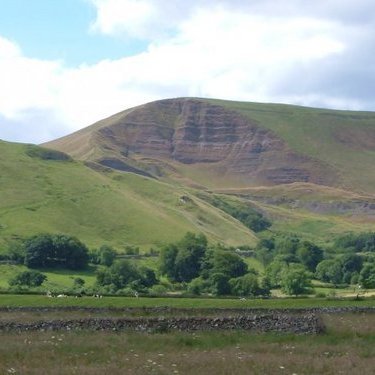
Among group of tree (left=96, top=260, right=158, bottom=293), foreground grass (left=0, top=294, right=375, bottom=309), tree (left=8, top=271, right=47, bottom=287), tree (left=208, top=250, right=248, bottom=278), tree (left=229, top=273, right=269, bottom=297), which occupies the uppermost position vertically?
foreground grass (left=0, top=294, right=375, bottom=309)

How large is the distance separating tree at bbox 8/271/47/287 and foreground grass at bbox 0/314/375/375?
99.9m

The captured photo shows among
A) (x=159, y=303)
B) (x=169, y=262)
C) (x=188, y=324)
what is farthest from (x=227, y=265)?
(x=188, y=324)

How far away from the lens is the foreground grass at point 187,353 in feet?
75.7

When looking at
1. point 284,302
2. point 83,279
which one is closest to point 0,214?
point 83,279

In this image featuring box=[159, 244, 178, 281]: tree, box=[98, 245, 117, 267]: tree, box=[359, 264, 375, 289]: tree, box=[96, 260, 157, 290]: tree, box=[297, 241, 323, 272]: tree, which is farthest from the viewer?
box=[297, 241, 323, 272]: tree

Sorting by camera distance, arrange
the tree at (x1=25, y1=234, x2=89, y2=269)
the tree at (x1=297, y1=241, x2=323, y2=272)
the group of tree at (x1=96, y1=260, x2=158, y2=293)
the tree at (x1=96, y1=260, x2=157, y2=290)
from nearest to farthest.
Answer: the group of tree at (x1=96, y1=260, x2=158, y2=293)
the tree at (x1=96, y1=260, x2=157, y2=290)
the tree at (x1=25, y1=234, x2=89, y2=269)
the tree at (x1=297, y1=241, x2=323, y2=272)

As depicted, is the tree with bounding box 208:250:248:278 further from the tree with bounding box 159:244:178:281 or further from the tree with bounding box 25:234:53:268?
the tree with bounding box 25:234:53:268

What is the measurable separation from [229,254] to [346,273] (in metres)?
28.0

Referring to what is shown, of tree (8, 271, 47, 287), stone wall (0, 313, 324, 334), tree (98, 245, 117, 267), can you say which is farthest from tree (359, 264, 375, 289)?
stone wall (0, 313, 324, 334)

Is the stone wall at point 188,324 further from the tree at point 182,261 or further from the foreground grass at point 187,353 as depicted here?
the tree at point 182,261

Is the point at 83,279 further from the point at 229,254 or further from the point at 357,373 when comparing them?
the point at 357,373

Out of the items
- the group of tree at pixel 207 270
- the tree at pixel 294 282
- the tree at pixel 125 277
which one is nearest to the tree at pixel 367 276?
the tree at pixel 294 282

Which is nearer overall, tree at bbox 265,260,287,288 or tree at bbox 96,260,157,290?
tree at bbox 96,260,157,290

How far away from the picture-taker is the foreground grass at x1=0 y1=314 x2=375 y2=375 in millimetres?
23078
